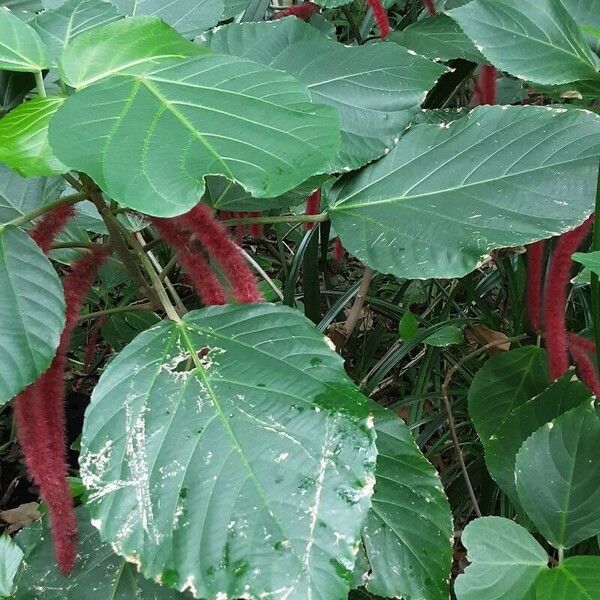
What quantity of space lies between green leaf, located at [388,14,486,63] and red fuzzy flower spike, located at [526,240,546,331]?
0.88 ft

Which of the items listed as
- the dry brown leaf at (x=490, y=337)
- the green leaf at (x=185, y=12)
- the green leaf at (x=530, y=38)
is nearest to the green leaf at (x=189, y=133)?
the green leaf at (x=185, y=12)

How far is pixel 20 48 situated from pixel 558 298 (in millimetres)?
619

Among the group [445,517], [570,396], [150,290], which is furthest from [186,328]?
[570,396]

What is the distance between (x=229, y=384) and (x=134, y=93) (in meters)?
0.23

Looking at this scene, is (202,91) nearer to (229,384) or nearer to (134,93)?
(134,93)

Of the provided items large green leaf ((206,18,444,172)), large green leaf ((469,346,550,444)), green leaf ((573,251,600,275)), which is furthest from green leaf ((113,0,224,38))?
large green leaf ((469,346,550,444))

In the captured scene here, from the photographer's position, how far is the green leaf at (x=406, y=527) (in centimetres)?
66

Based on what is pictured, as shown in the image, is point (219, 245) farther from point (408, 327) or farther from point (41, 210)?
point (408, 327)

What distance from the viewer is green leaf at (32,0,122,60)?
708 mm

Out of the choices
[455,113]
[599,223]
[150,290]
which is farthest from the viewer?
[455,113]

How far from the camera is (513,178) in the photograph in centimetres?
68

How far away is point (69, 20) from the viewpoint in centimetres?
73

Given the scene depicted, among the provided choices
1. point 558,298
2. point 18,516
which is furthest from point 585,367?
point 18,516

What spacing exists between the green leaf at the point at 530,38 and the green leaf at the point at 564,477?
377 mm
